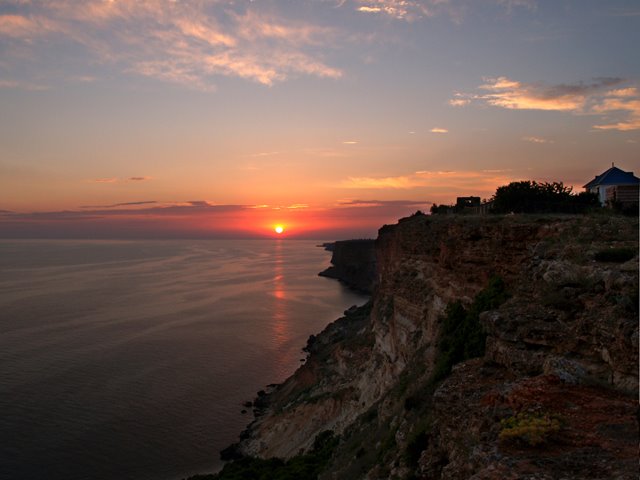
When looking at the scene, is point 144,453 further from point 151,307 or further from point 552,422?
point 151,307

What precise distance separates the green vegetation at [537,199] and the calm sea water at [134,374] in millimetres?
30806

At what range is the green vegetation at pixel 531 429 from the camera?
25.9 ft

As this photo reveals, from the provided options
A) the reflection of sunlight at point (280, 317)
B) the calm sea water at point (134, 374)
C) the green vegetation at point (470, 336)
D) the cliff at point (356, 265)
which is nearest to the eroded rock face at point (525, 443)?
the green vegetation at point (470, 336)

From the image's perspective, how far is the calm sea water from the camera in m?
39.9

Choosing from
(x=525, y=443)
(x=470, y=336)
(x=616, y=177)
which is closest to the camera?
(x=525, y=443)

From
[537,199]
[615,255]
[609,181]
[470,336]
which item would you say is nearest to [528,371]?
[615,255]

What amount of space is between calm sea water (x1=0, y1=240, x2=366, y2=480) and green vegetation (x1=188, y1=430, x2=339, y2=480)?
4698mm

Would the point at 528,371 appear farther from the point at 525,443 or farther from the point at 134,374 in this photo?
the point at 134,374

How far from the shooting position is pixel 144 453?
40.3m

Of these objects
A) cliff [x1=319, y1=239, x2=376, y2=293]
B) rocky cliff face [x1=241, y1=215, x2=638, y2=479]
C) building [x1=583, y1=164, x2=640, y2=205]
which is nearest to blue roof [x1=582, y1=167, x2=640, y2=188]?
building [x1=583, y1=164, x2=640, y2=205]

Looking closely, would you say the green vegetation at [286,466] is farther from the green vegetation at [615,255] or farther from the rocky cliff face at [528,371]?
the green vegetation at [615,255]

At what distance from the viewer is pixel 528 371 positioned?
1140 centimetres

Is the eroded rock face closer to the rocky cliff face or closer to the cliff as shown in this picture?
the rocky cliff face

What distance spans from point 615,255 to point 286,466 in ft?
86.8
